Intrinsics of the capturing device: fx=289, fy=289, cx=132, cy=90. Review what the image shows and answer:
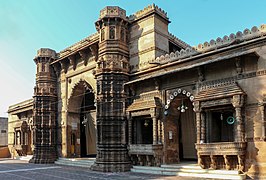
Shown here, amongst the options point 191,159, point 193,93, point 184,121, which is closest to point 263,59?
point 193,93

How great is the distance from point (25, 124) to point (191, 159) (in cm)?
1569

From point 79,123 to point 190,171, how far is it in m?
9.94

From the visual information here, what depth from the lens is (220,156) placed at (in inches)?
404

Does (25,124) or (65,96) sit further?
(25,124)

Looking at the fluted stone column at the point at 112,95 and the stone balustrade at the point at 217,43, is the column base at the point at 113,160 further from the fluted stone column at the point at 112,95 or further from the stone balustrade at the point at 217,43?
the stone balustrade at the point at 217,43

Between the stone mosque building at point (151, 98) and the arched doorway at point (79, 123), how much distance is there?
0.21ft

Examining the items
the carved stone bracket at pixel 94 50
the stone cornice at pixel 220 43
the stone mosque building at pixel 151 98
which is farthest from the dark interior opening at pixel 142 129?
the carved stone bracket at pixel 94 50

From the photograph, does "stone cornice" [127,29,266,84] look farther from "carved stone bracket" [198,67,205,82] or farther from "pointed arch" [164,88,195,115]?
"pointed arch" [164,88,195,115]

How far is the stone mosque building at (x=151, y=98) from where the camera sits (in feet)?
32.5

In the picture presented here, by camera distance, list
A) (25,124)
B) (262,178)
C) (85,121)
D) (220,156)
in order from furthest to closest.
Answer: (25,124)
(85,121)
(220,156)
(262,178)

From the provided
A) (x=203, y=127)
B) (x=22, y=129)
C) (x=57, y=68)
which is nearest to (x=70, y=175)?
(x=203, y=127)

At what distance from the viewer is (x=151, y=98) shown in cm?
1316

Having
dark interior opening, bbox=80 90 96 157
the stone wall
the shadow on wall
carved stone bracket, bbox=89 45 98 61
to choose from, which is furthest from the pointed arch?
the stone wall

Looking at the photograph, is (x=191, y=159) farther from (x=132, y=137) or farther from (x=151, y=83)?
(x=151, y=83)
